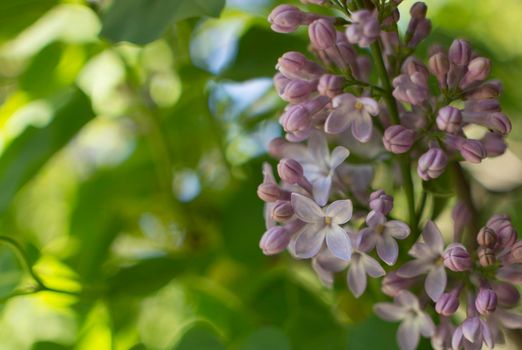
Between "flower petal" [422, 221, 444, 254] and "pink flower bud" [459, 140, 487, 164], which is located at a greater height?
"pink flower bud" [459, 140, 487, 164]

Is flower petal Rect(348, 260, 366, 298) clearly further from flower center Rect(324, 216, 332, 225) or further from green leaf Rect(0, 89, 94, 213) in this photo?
green leaf Rect(0, 89, 94, 213)

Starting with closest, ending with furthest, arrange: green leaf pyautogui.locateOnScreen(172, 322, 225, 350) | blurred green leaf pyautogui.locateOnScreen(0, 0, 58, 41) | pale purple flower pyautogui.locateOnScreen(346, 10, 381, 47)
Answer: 1. pale purple flower pyautogui.locateOnScreen(346, 10, 381, 47)
2. green leaf pyautogui.locateOnScreen(172, 322, 225, 350)
3. blurred green leaf pyautogui.locateOnScreen(0, 0, 58, 41)

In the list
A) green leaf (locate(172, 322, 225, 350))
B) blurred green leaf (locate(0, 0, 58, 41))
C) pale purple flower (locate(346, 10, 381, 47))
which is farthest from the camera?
blurred green leaf (locate(0, 0, 58, 41))

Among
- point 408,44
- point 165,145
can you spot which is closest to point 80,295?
point 165,145

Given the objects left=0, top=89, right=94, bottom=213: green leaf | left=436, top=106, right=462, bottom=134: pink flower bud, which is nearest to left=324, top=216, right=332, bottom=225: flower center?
left=436, top=106, right=462, bottom=134: pink flower bud

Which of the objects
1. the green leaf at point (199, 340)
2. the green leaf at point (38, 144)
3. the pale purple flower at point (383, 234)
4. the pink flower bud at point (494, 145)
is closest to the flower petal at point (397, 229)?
the pale purple flower at point (383, 234)

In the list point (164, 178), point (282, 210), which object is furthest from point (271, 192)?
point (164, 178)

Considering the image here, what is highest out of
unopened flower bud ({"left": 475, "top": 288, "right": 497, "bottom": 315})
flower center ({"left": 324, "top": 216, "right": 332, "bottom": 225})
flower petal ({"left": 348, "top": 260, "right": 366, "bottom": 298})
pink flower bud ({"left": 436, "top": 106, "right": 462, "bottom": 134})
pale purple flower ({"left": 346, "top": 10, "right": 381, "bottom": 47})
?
pale purple flower ({"left": 346, "top": 10, "right": 381, "bottom": 47})

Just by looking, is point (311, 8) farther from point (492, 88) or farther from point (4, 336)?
point (4, 336)
